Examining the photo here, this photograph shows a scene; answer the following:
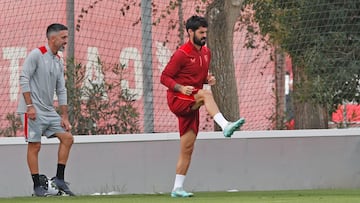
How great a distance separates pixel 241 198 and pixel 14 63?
4.89 m

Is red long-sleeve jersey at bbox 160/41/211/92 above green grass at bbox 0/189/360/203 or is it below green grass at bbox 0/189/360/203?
above

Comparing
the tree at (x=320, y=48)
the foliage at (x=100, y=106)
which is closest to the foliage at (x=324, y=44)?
the tree at (x=320, y=48)

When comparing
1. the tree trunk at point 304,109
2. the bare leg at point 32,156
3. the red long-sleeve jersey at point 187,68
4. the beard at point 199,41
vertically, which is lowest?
the bare leg at point 32,156

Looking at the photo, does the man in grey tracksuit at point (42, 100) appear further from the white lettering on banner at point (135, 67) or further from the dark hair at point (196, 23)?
the white lettering on banner at point (135, 67)

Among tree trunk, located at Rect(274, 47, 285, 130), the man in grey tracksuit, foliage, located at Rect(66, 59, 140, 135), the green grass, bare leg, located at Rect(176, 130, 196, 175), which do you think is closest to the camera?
the green grass

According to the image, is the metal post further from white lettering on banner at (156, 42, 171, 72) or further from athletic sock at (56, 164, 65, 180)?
athletic sock at (56, 164, 65, 180)

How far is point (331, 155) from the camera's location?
1692cm

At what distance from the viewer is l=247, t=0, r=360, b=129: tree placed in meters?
17.3

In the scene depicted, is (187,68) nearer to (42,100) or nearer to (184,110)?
(184,110)

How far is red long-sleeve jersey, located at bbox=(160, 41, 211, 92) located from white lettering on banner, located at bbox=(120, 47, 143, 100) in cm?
331

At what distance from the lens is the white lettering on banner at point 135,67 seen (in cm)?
1738

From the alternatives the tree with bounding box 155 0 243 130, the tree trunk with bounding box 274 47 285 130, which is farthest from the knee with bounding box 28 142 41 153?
the tree trunk with bounding box 274 47 285 130

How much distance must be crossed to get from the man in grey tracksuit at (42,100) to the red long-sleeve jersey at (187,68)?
150 centimetres

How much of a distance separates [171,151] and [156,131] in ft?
1.52
